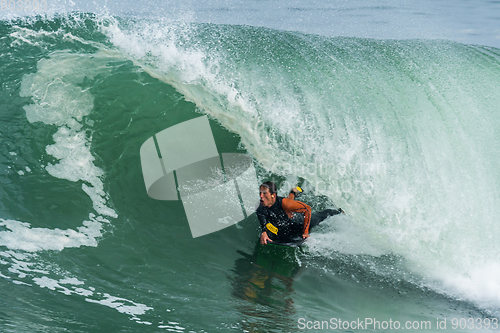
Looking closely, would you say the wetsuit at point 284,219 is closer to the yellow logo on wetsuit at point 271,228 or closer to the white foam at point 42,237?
the yellow logo on wetsuit at point 271,228

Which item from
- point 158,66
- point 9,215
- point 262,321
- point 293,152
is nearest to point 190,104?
point 158,66

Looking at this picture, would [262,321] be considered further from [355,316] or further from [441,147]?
[441,147]

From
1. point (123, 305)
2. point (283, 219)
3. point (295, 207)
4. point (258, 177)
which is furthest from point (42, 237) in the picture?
point (258, 177)

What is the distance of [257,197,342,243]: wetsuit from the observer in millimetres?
4043

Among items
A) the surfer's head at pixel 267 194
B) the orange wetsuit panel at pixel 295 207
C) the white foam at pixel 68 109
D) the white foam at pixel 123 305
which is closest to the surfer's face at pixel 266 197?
the surfer's head at pixel 267 194

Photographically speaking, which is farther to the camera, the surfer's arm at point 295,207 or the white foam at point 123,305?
the surfer's arm at point 295,207

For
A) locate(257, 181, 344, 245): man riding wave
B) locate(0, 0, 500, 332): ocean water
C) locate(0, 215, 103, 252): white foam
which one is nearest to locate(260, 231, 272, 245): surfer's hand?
locate(257, 181, 344, 245): man riding wave

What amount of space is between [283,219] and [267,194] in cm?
43

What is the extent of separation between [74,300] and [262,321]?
5.05ft

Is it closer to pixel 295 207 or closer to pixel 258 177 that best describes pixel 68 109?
pixel 258 177

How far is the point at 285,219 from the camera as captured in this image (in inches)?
161

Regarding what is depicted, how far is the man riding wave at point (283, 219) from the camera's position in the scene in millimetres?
4031

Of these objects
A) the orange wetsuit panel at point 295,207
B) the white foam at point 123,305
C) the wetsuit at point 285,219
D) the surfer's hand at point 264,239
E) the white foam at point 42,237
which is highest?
the orange wetsuit panel at point 295,207

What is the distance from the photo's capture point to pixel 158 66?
19.2ft
